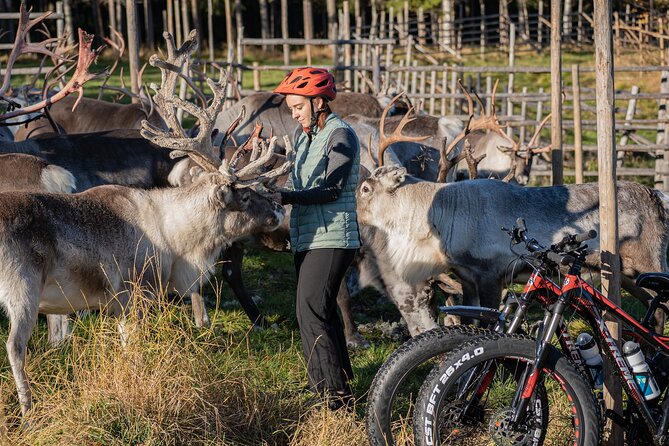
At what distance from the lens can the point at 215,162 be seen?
19.5 ft

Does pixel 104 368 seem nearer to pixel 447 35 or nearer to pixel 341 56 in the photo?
pixel 341 56

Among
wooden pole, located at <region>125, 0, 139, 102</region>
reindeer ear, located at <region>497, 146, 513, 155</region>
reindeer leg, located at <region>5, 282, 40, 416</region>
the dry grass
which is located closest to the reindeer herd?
reindeer leg, located at <region>5, 282, 40, 416</region>

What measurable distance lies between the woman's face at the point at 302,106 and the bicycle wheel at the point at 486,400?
68.7 inches

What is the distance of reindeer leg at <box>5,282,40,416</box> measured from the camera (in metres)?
4.87

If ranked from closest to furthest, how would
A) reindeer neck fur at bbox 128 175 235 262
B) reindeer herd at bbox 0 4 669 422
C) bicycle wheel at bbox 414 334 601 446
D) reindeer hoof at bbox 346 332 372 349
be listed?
bicycle wheel at bbox 414 334 601 446 < reindeer herd at bbox 0 4 669 422 < reindeer neck fur at bbox 128 175 235 262 < reindeer hoof at bbox 346 332 372 349

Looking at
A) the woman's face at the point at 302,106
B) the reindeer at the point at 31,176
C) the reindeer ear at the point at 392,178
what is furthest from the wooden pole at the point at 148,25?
the woman's face at the point at 302,106

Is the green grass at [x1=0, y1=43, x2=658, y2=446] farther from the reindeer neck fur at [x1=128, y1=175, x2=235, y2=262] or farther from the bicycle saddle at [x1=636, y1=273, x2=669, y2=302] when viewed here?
the bicycle saddle at [x1=636, y1=273, x2=669, y2=302]

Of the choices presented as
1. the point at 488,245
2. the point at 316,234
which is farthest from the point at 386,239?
the point at 316,234

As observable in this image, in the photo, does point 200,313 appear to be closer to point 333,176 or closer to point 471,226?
point 471,226

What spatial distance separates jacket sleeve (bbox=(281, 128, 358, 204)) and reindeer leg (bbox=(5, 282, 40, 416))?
62.4 inches

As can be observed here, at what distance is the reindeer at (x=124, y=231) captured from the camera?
494 cm

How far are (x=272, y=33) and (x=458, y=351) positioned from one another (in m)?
33.0

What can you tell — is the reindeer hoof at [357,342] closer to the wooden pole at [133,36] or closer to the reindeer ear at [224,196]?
the reindeer ear at [224,196]

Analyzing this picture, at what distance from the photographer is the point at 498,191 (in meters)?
6.82
